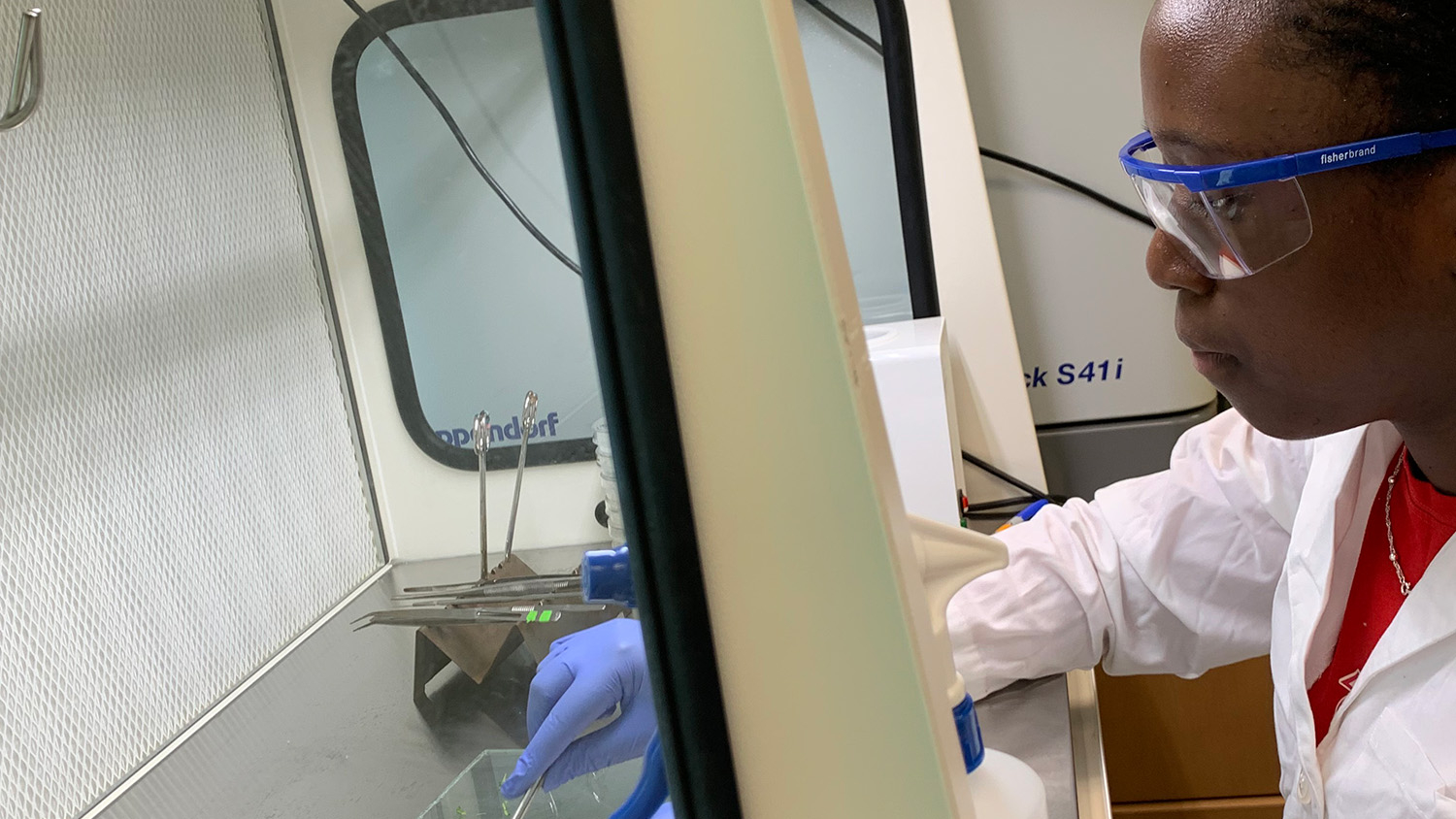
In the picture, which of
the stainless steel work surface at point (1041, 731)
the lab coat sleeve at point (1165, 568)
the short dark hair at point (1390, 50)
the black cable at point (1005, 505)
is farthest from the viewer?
the black cable at point (1005, 505)

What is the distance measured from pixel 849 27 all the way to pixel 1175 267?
872 millimetres

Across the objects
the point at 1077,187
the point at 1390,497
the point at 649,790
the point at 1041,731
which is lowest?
the point at 1041,731

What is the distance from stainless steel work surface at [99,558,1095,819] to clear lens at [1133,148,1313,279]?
20.2 inches

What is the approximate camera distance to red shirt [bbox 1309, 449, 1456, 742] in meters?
0.87

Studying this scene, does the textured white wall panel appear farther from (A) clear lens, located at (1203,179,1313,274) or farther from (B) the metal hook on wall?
(A) clear lens, located at (1203,179,1313,274)

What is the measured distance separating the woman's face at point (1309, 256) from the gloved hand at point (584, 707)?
53 centimetres

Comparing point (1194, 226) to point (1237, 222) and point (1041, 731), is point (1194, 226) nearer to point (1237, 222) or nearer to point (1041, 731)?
point (1237, 222)

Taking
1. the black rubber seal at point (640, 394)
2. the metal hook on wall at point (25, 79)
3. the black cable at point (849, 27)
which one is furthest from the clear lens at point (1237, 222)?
the black cable at point (849, 27)

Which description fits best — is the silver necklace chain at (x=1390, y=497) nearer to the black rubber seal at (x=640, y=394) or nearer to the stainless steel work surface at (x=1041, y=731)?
the stainless steel work surface at (x=1041, y=731)

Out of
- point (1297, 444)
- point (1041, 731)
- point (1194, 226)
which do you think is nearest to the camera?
point (1194, 226)

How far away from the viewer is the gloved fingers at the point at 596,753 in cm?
39

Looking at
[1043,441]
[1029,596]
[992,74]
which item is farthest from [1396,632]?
[992,74]

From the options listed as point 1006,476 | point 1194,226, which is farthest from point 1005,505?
point 1194,226

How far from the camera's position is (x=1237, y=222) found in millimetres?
682
